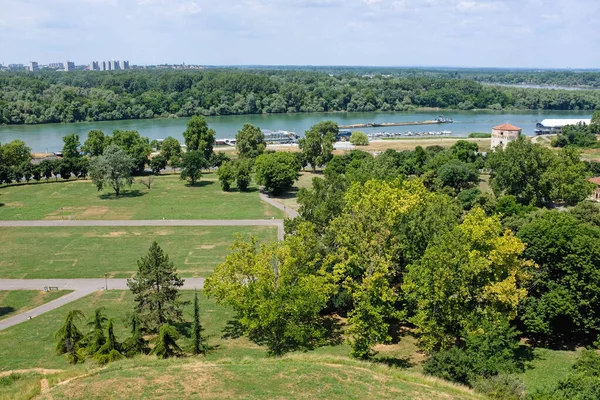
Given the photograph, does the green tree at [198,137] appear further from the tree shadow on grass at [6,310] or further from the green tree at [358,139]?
the tree shadow on grass at [6,310]

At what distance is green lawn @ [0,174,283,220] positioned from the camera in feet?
161

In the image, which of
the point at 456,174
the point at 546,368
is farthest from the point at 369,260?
the point at 456,174

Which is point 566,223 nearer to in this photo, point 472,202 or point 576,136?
point 472,202

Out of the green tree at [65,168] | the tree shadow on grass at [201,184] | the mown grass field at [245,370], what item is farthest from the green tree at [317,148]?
the mown grass field at [245,370]

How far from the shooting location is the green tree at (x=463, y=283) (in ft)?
73.8

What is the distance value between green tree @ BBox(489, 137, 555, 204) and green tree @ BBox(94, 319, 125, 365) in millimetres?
39734

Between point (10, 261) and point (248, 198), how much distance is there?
2524 cm

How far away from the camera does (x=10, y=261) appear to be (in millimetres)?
36594

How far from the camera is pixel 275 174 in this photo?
186 feet

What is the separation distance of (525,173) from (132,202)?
39.2m

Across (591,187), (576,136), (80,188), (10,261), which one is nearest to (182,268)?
(10,261)

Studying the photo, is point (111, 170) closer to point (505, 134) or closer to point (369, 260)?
point (369, 260)

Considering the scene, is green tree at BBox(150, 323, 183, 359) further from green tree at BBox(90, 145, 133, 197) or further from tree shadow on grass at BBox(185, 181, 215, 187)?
tree shadow on grass at BBox(185, 181, 215, 187)

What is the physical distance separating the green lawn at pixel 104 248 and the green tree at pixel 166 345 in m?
11.5
